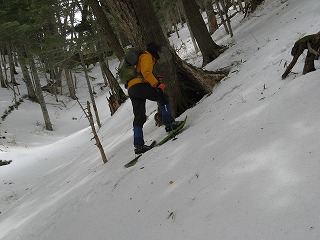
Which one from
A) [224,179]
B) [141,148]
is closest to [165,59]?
Result: [141,148]

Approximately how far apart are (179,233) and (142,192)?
4.09 ft

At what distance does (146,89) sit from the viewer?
18.0 ft

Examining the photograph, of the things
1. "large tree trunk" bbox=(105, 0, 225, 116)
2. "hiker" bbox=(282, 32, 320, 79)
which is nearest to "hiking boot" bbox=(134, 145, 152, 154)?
"large tree trunk" bbox=(105, 0, 225, 116)

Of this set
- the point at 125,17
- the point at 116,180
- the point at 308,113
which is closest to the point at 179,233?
the point at 308,113

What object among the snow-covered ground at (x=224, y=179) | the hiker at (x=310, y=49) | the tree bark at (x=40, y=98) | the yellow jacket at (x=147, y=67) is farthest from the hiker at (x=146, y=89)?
the tree bark at (x=40, y=98)

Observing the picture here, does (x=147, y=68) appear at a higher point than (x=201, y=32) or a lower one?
lower

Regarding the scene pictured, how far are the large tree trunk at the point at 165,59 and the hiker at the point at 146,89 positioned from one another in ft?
2.38

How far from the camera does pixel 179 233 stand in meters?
2.68

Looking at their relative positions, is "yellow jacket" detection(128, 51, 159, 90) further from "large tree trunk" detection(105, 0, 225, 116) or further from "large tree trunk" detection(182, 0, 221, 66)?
"large tree trunk" detection(182, 0, 221, 66)

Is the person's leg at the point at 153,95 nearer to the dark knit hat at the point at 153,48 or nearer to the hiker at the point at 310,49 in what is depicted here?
the dark knit hat at the point at 153,48

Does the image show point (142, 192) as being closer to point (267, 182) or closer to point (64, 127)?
point (267, 182)

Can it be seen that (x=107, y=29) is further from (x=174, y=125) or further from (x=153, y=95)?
(x=174, y=125)

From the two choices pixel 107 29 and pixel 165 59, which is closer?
pixel 165 59

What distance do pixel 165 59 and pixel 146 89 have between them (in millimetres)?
1075
